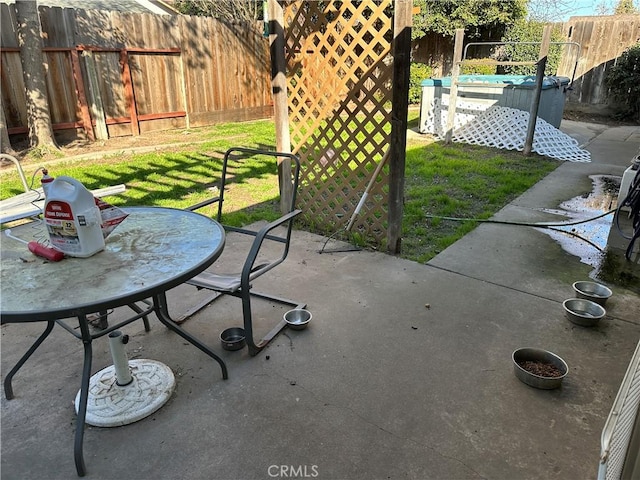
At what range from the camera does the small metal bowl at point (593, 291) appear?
2.62m

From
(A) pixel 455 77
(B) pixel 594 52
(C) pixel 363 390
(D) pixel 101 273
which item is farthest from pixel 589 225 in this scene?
(B) pixel 594 52

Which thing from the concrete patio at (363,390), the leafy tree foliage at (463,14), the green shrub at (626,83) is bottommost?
the concrete patio at (363,390)

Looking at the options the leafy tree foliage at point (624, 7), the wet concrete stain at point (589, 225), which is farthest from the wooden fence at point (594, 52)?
the wet concrete stain at point (589, 225)

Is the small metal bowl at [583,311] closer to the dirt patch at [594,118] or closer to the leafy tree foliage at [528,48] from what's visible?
the dirt patch at [594,118]

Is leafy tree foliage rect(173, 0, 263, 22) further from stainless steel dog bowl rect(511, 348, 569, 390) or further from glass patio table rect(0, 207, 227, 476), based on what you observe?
stainless steel dog bowl rect(511, 348, 569, 390)

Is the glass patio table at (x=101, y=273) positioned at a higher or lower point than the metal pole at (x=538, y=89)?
lower

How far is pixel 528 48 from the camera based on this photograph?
10555 millimetres

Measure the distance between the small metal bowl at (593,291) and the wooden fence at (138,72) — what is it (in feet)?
→ 22.1

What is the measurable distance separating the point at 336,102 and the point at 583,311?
2.26 m

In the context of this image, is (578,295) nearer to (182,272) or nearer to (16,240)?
(182,272)

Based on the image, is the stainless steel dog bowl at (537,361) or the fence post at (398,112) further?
the fence post at (398,112)

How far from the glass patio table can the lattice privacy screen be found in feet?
5.67

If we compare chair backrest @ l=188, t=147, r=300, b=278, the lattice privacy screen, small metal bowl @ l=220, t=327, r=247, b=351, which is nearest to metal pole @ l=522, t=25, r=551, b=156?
the lattice privacy screen

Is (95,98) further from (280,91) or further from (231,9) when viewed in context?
(231,9)
